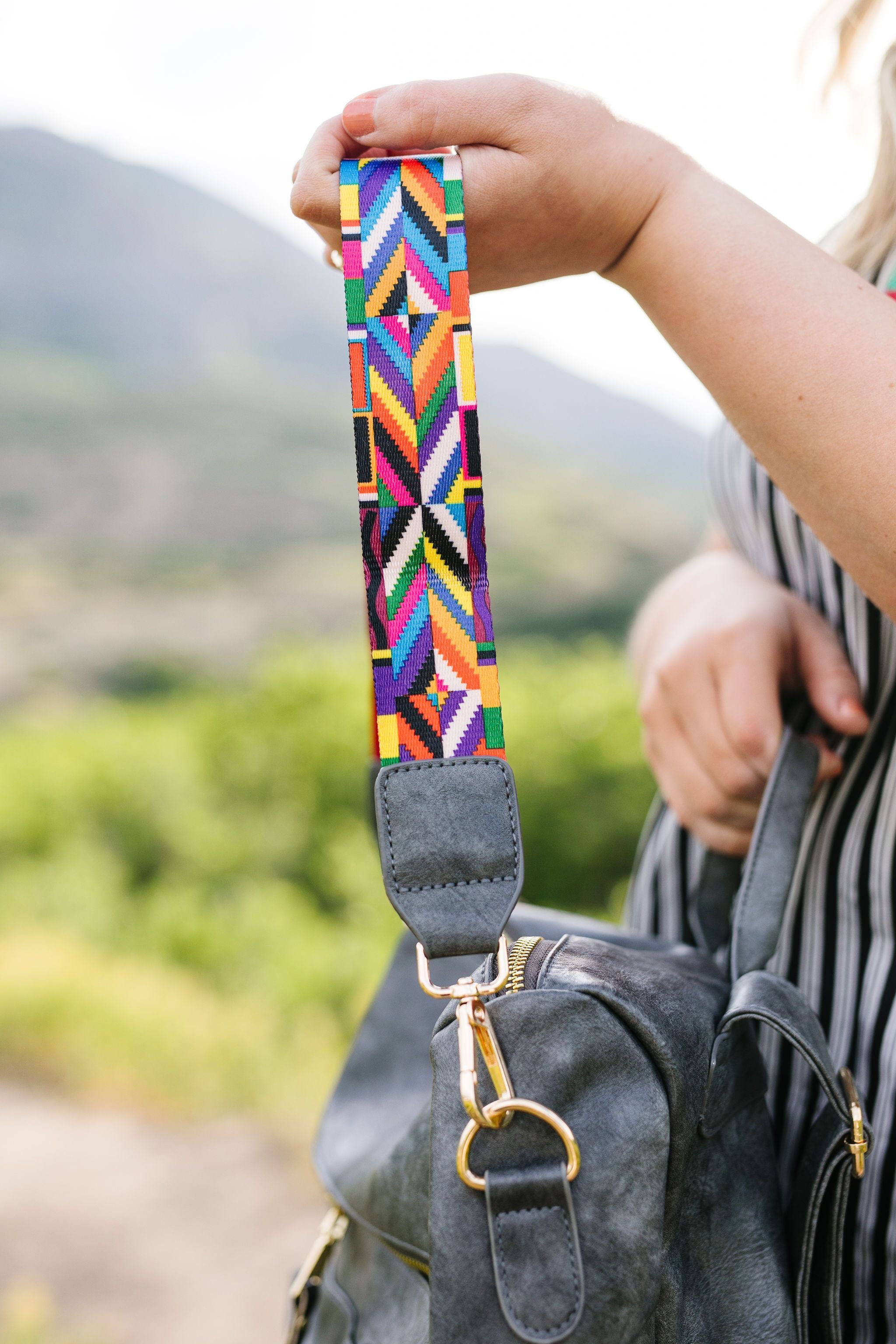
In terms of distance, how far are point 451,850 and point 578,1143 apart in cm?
15

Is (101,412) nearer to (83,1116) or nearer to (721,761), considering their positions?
(83,1116)

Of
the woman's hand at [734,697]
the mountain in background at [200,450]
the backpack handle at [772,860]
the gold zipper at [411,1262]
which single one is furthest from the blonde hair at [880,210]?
the mountain in background at [200,450]

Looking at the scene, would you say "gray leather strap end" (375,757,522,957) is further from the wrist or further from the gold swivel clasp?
the wrist

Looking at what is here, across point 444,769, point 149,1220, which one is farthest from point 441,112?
point 149,1220

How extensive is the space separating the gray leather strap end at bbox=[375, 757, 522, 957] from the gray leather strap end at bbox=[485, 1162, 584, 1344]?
107 mm

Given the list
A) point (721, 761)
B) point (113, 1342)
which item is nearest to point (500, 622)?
point (113, 1342)

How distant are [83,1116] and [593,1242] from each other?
6.54 feet

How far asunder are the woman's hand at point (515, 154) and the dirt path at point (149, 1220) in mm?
1767

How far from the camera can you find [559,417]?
21.3 feet

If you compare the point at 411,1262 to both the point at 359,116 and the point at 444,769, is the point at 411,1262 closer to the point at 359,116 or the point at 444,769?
the point at 444,769

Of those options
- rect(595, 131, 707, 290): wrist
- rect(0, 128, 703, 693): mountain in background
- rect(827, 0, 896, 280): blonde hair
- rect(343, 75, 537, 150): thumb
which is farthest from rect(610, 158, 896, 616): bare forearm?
rect(0, 128, 703, 693): mountain in background

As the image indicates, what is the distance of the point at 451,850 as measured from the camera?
0.48 m

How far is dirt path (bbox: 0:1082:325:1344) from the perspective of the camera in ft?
5.36

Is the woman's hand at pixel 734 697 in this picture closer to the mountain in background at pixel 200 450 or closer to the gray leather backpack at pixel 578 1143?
the gray leather backpack at pixel 578 1143
